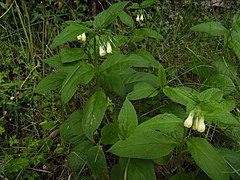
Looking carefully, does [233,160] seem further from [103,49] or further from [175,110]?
[103,49]

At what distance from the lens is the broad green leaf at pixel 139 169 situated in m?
1.19

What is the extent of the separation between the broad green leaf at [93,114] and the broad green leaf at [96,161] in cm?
7

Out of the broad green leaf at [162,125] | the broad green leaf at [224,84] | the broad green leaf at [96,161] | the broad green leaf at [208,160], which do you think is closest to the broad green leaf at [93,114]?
the broad green leaf at [96,161]

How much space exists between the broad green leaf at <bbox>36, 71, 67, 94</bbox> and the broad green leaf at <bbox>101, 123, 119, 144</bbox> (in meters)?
0.28

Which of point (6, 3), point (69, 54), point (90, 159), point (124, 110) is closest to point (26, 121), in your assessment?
point (69, 54)

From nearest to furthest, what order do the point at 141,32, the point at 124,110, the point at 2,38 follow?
the point at 124,110 → the point at 141,32 → the point at 2,38

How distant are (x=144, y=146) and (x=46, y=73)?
49.7 inches

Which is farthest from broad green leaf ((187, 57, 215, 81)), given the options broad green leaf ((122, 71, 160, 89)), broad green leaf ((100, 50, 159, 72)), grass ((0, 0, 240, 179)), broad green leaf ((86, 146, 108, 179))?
broad green leaf ((86, 146, 108, 179))

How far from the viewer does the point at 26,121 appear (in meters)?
1.99

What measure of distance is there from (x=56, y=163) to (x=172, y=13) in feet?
5.13

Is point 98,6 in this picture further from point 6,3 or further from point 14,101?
point 14,101

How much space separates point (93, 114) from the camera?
132cm

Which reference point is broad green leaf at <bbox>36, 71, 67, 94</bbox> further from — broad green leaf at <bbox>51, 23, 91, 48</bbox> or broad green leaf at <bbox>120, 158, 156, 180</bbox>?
broad green leaf at <bbox>120, 158, 156, 180</bbox>

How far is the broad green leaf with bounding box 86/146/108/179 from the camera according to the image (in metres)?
1.33
